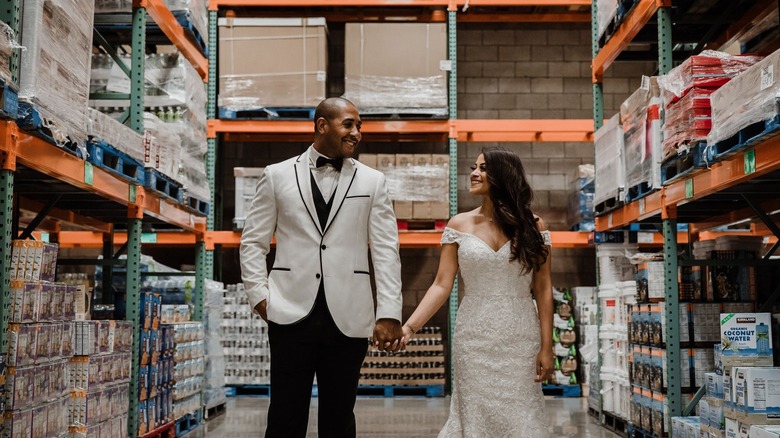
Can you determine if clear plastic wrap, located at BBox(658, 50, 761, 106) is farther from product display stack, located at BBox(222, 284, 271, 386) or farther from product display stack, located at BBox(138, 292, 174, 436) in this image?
product display stack, located at BBox(222, 284, 271, 386)

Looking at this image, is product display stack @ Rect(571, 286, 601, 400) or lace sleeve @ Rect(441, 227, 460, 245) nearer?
lace sleeve @ Rect(441, 227, 460, 245)

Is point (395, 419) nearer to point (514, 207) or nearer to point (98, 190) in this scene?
point (98, 190)

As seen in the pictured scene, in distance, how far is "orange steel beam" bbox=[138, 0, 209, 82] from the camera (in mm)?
6123

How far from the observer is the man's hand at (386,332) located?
325 cm

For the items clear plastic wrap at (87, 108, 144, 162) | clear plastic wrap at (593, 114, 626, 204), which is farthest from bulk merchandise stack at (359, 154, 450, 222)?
clear plastic wrap at (87, 108, 144, 162)

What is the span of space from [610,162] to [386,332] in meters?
4.13

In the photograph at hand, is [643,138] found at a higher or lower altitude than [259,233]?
higher

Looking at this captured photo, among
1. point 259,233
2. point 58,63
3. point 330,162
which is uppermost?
point 58,63

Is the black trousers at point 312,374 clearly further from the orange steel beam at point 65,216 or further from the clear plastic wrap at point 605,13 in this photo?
the clear plastic wrap at point 605,13

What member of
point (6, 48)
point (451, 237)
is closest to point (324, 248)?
point (451, 237)

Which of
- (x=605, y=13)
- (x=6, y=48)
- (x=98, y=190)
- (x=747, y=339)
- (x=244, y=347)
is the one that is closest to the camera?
(x=6, y=48)

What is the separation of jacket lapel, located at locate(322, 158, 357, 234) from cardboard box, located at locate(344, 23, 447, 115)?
6.86m

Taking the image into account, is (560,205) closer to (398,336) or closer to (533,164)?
(533,164)

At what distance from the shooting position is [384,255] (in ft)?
11.0
